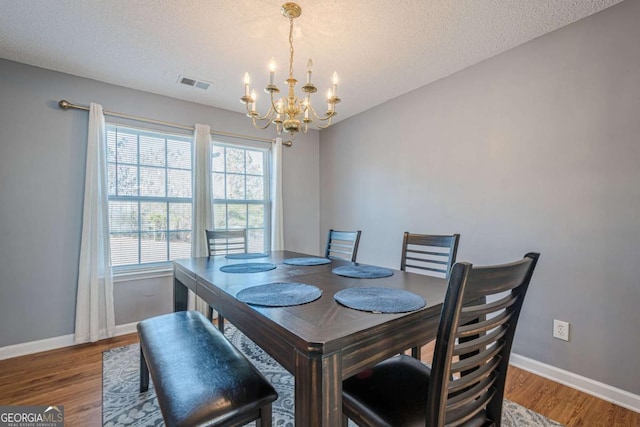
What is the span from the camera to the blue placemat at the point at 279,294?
114 centimetres

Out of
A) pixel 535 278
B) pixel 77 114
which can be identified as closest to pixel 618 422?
pixel 535 278

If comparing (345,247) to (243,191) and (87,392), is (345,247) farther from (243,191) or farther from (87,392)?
(87,392)

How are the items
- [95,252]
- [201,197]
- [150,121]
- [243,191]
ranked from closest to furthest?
[95,252], [150,121], [201,197], [243,191]

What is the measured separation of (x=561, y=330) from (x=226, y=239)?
8.82 feet

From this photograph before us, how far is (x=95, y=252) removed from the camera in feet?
8.27

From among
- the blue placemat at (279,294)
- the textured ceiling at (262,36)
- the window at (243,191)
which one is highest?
the textured ceiling at (262,36)

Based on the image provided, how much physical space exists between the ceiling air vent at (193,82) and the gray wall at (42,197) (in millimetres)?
601

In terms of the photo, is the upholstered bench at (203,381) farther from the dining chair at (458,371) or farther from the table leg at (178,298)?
the table leg at (178,298)

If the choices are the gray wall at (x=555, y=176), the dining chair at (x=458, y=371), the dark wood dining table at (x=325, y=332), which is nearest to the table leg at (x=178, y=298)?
the dark wood dining table at (x=325, y=332)

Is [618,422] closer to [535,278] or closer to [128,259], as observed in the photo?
[535,278]

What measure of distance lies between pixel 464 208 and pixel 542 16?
4.53 feet

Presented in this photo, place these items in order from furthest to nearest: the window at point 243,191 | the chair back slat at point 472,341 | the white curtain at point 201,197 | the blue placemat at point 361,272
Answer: the window at point 243,191, the white curtain at point 201,197, the blue placemat at point 361,272, the chair back slat at point 472,341

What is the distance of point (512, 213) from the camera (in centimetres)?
Result: 217
